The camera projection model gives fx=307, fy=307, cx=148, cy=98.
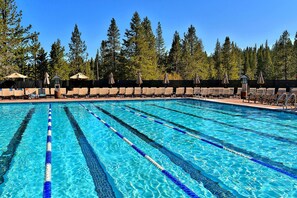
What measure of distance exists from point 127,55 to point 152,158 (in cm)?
3411

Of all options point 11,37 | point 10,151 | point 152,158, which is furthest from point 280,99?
point 11,37

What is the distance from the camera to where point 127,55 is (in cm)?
3962

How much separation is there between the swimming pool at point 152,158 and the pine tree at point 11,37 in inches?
789

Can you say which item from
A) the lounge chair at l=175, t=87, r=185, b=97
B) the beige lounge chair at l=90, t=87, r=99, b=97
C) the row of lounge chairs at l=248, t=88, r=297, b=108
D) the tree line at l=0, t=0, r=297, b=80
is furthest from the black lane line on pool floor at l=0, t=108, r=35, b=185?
the tree line at l=0, t=0, r=297, b=80

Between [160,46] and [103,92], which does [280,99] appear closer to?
[103,92]

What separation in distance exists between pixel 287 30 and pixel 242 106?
43.2 metres

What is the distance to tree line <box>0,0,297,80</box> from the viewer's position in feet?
105

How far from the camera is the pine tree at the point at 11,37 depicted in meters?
28.5

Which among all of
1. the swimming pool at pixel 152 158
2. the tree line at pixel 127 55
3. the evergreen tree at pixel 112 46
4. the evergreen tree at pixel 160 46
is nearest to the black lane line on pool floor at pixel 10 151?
the swimming pool at pixel 152 158

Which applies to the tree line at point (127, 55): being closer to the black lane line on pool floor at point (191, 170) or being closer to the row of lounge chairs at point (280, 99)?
the row of lounge chairs at point (280, 99)

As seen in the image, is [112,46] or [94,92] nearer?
[94,92]

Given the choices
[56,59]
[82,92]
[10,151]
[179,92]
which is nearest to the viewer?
[10,151]

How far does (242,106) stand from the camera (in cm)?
1539

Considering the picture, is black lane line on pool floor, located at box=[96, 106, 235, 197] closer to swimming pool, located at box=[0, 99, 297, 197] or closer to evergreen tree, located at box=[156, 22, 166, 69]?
swimming pool, located at box=[0, 99, 297, 197]
